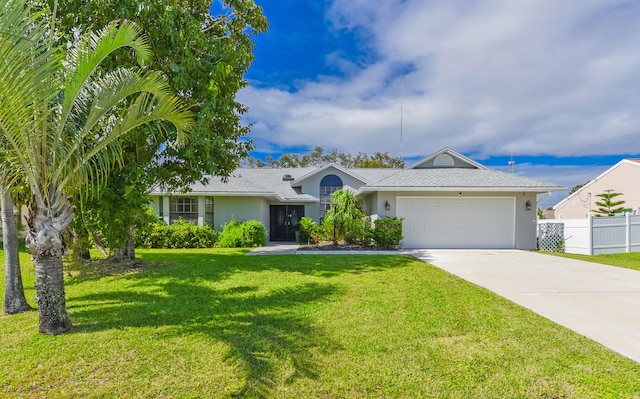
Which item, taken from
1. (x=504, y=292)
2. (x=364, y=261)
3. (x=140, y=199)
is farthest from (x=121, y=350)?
(x=364, y=261)

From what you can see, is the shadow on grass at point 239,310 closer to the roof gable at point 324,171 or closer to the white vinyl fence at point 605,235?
the white vinyl fence at point 605,235

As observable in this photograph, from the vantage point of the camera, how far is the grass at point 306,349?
2.96m

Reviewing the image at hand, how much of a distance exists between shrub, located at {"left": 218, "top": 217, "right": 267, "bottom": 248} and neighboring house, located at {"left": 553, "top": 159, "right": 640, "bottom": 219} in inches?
691

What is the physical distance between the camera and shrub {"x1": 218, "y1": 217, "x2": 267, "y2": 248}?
15594 millimetres

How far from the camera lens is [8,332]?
4.29 meters

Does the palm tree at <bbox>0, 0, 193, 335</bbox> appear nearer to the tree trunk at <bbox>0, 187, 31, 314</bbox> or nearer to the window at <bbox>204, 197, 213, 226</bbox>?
the tree trunk at <bbox>0, 187, 31, 314</bbox>

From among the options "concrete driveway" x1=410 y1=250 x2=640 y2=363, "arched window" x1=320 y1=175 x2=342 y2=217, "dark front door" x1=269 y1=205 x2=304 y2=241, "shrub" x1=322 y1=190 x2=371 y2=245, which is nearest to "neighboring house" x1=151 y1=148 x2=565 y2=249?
"shrub" x1=322 y1=190 x2=371 y2=245

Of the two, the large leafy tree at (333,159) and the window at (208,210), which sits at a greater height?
the large leafy tree at (333,159)

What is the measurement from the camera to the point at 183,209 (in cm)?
1695

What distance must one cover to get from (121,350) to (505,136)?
2921 centimetres

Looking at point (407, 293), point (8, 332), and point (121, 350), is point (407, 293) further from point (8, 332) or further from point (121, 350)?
point (8, 332)

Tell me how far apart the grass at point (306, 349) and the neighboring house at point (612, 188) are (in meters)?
18.8

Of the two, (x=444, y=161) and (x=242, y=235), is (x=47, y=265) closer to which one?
(x=242, y=235)

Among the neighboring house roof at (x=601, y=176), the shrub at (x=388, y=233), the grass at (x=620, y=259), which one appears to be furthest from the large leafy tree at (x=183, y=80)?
the neighboring house roof at (x=601, y=176)
